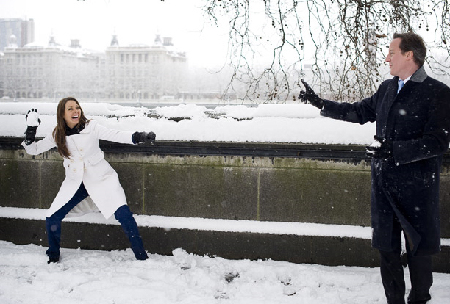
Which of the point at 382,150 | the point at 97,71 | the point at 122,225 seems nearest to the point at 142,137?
the point at 122,225

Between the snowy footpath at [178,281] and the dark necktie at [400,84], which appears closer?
the dark necktie at [400,84]

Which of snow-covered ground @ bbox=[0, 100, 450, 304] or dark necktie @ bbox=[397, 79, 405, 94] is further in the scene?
snow-covered ground @ bbox=[0, 100, 450, 304]

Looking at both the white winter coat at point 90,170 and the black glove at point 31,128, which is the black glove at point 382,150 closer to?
the white winter coat at point 90,170

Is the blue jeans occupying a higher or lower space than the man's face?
lower

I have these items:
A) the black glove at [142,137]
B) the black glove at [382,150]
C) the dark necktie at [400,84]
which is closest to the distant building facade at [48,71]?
the black glove at [142,137]

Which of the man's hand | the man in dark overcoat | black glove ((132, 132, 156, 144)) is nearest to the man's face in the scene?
the man in dark overcoat

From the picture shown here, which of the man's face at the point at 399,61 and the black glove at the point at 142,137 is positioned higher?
the man's face at the point at 399,61

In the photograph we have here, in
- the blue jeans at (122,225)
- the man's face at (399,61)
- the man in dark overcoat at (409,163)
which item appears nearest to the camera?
the man in dark overcoat at (409,163)

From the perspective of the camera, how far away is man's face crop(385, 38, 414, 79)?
344 centimetres

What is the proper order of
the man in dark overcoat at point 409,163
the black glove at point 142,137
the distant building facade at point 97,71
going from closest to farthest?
the man in dark overcoat at point 409,163 → the black glove at point 142,137 → the distant building facade at point 97,71

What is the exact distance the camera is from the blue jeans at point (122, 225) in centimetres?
491

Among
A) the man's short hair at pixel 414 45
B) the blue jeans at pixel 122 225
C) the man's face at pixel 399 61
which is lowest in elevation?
the blue jeans at pixel 122 225

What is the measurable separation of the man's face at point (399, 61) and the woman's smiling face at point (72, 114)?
3.25m

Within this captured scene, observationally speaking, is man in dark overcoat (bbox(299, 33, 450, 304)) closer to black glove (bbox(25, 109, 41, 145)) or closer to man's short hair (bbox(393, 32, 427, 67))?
man's short hair (bbox(393, 32, 427, 67))
